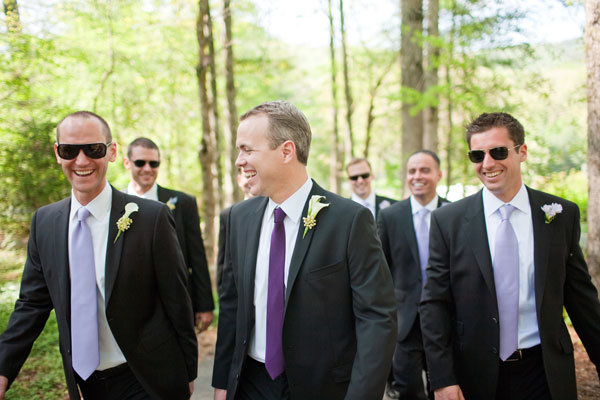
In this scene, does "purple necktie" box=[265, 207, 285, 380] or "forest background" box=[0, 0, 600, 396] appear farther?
"forest background" box=[0, 0, 600, 396]

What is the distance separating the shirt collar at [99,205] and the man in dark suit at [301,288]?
1.04 m

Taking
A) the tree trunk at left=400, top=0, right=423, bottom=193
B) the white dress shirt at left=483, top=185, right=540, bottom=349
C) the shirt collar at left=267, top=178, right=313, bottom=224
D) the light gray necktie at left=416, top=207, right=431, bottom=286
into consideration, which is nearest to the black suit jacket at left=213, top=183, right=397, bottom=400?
the shirt collar at left=267, top=178, right=313, bottom=224

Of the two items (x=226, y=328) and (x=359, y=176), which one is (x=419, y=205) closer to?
(x=359, y=176)

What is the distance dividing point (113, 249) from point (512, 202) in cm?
281

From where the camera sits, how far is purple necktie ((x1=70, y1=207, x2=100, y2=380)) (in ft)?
9.67

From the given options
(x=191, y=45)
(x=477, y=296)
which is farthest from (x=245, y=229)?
(x=191, y=45)

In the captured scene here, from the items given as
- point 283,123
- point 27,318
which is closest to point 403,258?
point 283,123

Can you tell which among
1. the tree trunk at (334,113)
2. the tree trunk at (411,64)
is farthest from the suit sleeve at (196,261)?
the tree trunk at (334,113)

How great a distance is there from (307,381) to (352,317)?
0.44 metres

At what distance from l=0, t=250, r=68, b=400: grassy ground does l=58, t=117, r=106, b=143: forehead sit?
3.68 meters

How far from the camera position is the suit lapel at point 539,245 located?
3.09 metres

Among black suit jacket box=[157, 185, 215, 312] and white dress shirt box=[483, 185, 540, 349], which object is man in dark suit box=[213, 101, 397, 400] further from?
black suit jacket box=[157, 185, 215, 312]

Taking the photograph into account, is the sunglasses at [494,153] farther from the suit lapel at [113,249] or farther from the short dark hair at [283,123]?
the suit lapel at [113,249]

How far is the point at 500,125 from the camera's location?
341 centimetres
